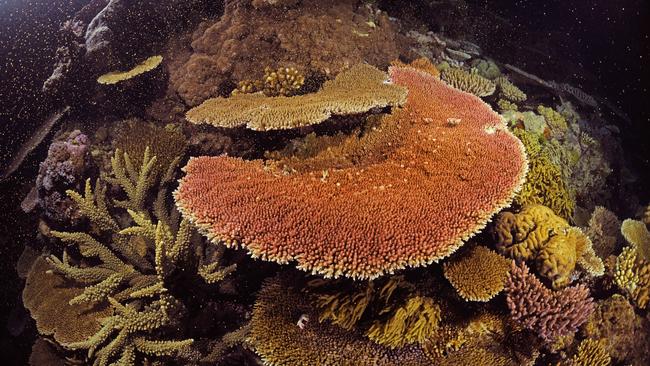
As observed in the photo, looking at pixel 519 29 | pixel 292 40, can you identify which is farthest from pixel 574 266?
pixel 519 29

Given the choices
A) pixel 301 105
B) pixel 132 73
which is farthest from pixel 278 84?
pixel 132 73

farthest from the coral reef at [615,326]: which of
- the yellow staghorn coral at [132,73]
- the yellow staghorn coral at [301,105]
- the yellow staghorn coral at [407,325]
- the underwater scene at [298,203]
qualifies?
the yellow staghorn coral at [132,73]

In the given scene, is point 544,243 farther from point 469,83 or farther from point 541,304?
point 469,83

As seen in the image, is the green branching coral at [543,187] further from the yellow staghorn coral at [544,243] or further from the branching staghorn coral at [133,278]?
the branching staghorn coral at [133,278]

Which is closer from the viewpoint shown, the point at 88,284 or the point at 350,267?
the point at 350,267

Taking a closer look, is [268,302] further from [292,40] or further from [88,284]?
[292,40]

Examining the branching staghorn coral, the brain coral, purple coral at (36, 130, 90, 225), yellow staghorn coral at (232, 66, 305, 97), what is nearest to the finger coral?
the branching staghorn coral
